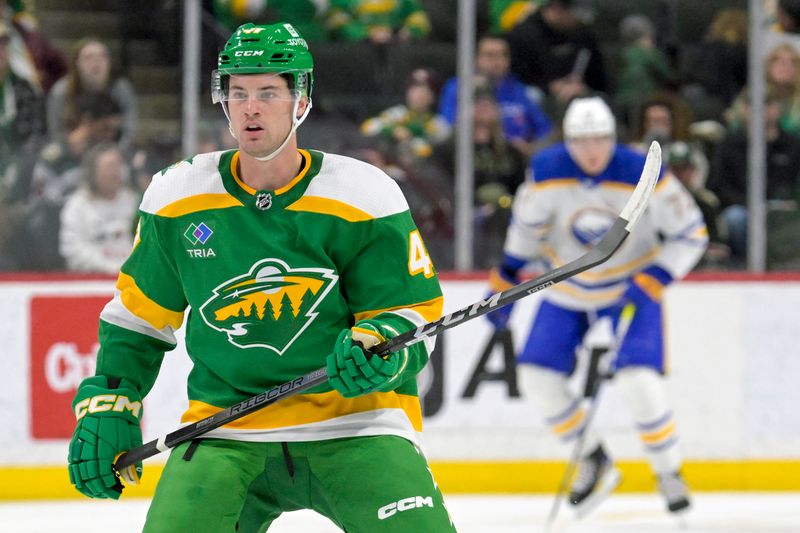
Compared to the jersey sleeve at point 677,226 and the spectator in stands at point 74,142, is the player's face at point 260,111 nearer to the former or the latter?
the jersey sleeve at point 677,226

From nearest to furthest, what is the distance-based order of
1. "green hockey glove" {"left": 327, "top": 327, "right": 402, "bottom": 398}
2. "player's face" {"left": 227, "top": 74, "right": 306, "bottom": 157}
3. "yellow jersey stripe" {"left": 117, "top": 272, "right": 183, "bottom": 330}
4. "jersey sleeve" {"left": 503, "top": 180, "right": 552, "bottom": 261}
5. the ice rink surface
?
"green hockey glove" {"left": 327, "top": 327, "right": 402, "bottom": 398}, "player's face" {"left": 227, "top": 74, "right": 306, "bottom": 157}, "yellow jersey stripe" {"left": 117, "top": 272, "right": 183, "bottom": 330}, the ice rink surface, "jersey sleeve" {"left": 503, "top": 180, "right": 552, "bottom": 261}

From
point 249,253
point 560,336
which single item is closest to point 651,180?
point 249,253

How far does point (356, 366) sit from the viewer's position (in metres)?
2.16

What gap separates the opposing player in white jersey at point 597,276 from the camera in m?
5.05

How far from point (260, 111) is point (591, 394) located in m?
3.49

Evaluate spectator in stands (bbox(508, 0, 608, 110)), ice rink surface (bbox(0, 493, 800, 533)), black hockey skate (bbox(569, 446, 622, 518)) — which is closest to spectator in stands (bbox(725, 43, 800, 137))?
spectator in stands (bbox(508, 0, 608, 110))

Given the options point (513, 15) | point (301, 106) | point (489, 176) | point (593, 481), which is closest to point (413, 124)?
point (489, 176)

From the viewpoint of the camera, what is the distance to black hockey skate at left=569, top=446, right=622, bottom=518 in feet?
16.7

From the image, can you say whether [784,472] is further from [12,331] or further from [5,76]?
[5,76]

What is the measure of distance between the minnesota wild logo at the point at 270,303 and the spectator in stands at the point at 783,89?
4.08 metres

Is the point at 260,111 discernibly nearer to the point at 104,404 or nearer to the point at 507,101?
the point at 104,404

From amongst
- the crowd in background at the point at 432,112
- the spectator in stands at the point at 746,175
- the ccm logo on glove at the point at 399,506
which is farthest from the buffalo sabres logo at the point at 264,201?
the spectator in stands at the point at 746,175

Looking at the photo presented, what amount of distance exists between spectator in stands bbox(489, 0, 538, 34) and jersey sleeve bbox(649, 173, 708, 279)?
119 cm

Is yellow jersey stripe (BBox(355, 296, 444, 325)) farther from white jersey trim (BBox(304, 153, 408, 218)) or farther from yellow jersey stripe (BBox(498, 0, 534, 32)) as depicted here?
yellow jersey stripe (BBox(498, 0, 534, 32))
